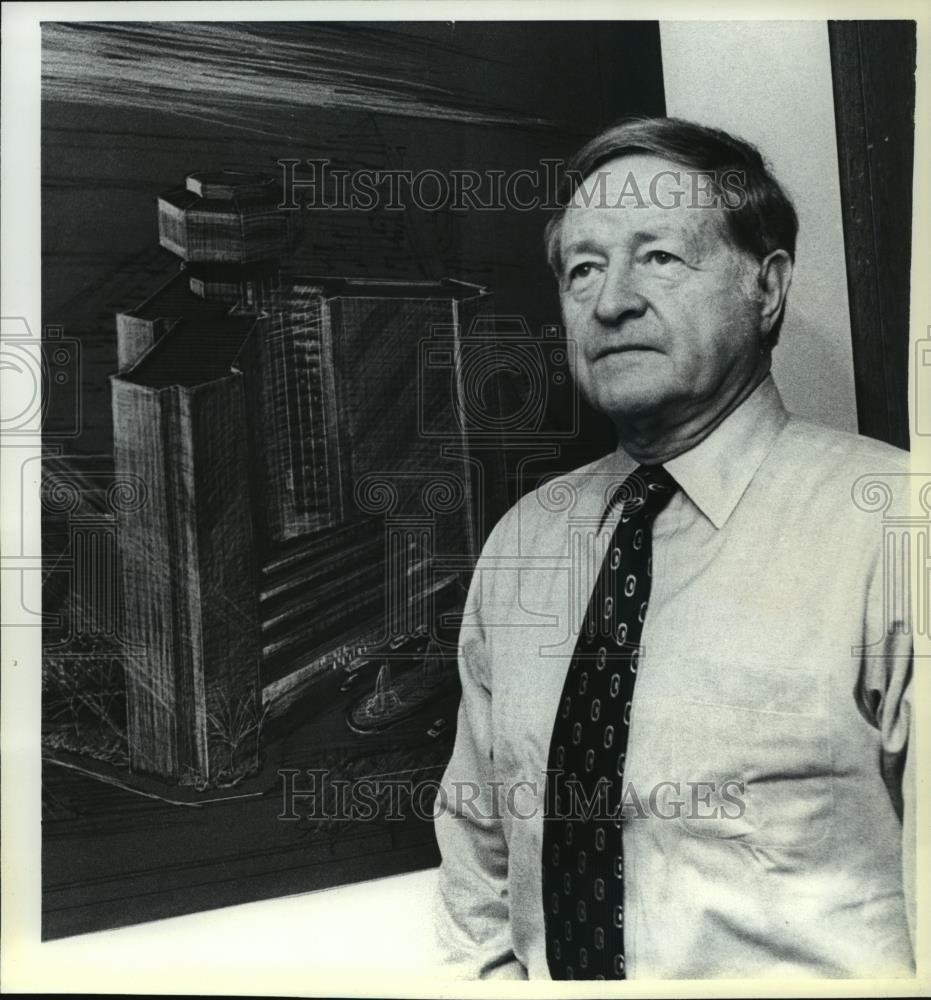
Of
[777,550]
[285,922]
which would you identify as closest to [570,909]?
[285,922]

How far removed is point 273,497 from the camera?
2119mm

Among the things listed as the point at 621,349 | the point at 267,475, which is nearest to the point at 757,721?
the point at 621,349

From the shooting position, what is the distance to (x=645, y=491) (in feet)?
6.72

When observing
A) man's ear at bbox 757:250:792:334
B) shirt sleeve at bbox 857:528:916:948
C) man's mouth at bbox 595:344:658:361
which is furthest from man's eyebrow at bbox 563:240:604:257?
shirt sleeve at bbox 857:528:916:948

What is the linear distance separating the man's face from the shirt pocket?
465 mm

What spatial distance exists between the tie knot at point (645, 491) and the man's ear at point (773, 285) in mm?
303

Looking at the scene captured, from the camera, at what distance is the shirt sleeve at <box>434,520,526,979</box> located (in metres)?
2.09

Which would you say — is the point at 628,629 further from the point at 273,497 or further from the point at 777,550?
the point at 273,497

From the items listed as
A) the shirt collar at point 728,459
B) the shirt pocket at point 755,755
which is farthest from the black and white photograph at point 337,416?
the shirt pocket at point 755,755

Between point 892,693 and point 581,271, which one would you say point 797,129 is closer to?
point 581,271

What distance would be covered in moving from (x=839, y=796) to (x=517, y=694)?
0.55 meters

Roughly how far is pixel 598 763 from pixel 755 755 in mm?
259

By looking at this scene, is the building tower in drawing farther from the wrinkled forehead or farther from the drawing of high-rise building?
the wrinkled forehead

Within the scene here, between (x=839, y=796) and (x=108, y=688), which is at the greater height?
(x=108, y=688)
